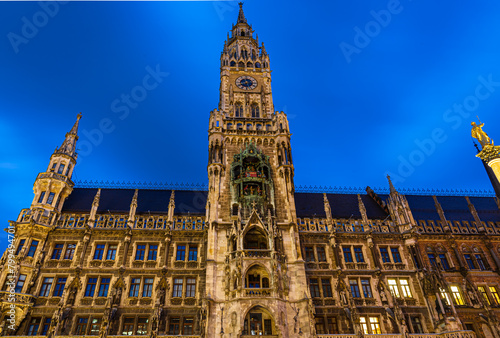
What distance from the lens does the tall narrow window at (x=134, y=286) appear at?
30170mm

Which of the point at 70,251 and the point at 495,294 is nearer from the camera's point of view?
the point at 70,251

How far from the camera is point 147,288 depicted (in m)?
30.6

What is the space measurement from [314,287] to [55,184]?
28808mm

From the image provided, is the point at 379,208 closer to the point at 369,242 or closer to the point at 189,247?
the point at 369,242

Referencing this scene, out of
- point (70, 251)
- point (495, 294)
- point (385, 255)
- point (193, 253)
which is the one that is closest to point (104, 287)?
point (70, 251)

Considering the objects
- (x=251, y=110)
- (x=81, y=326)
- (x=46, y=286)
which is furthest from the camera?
(x=251, y=110)

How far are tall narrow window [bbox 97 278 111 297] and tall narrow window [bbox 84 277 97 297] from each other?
598mm

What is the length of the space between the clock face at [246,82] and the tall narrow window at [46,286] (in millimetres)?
31945

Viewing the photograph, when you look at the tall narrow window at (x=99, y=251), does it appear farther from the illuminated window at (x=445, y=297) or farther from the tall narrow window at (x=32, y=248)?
the illuminated window at (x=445, y=297)

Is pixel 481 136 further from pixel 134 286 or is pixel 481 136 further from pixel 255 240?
pixel 134 286

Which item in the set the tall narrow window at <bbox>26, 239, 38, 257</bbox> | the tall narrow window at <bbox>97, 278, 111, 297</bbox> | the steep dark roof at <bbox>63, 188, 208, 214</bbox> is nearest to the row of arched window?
the steep dark roof at <bbox>63, 188, 208, 214</bbox>

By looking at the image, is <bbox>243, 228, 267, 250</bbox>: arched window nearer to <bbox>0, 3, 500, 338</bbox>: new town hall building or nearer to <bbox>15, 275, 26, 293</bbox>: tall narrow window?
<bbox>0, 3, 500, 338</bbox>: new town hall building

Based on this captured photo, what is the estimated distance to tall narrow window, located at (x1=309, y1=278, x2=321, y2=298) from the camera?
31.5 meters

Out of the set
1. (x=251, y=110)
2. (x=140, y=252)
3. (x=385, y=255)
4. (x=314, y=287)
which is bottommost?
(x=314, y=287)
